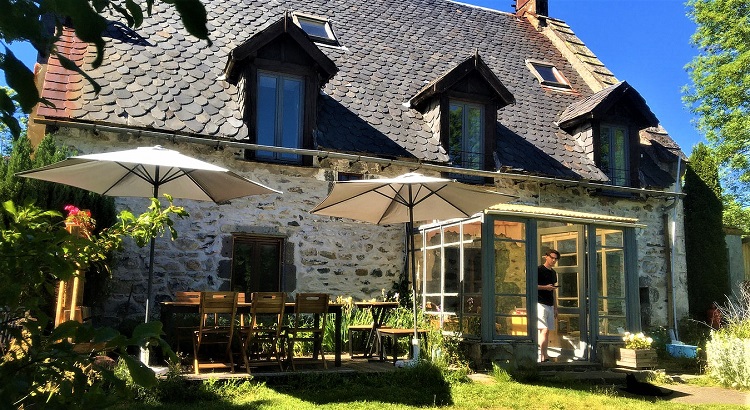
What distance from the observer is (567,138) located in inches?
521

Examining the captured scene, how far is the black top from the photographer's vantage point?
9.18 metres

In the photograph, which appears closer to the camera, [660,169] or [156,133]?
[156,133]

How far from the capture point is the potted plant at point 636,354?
8.99 meters

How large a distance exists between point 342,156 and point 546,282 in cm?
366

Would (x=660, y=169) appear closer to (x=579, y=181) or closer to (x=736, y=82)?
(x=579, y=181)

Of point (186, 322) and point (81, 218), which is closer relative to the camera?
point (81, 218)

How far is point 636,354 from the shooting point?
898 centimetres

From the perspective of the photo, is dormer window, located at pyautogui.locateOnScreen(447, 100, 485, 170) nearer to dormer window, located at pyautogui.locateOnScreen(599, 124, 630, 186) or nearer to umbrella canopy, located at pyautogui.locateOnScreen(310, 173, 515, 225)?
dormer window, located at pyautogui.locateOnScreen(599, 124, 630, 186)

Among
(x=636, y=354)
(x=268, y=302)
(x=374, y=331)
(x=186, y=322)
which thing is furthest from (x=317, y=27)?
(x=636, y=354)

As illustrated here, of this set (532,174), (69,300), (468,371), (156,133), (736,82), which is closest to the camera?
(69,300)

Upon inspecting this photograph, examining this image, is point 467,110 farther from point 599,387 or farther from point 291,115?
point 599,387

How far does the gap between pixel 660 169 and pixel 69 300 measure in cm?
1179

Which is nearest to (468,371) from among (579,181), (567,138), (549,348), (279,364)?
(549,348)

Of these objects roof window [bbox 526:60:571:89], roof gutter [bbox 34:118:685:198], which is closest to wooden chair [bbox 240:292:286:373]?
roof gutter [bbox 34:118:685:198]
